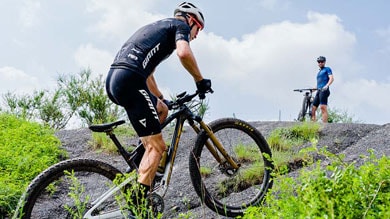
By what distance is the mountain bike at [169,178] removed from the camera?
4.59 metres

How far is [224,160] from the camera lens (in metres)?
5.61

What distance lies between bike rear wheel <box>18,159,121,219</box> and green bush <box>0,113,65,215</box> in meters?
1.30

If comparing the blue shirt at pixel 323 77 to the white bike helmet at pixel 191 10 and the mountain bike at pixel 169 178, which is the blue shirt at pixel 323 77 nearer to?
the mountain bike at pixel 169 178

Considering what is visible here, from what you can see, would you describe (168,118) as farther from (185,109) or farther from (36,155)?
(36,155)

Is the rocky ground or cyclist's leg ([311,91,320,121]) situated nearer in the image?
the rocky ground

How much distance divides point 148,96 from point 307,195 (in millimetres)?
2347

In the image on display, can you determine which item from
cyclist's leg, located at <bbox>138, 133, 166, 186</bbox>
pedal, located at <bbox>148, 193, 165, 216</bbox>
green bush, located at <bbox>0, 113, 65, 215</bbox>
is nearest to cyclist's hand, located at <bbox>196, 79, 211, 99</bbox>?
cyclist's leg, located at <bbox>138, 133, 166, 186</bbox>

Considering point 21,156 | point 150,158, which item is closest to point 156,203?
point 150,158

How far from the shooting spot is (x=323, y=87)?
14.2 meters

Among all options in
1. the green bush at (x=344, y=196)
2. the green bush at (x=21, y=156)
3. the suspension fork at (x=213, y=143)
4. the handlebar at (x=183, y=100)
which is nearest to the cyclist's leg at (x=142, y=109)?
the handlebar at (x=183, y=100)

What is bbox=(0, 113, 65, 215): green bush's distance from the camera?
21.3ft

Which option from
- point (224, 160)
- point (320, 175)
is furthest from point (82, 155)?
point (320, 175)

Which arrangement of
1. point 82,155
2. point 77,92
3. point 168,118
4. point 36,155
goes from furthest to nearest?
point 77,92 < point 82,155 < point 36,155 < point 168,118

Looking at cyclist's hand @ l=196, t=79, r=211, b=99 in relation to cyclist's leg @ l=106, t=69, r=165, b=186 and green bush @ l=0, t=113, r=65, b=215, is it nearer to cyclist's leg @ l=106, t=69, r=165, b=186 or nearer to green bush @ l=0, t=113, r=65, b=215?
cyclist's leg @ l=106, t=69, r=165, b=186
